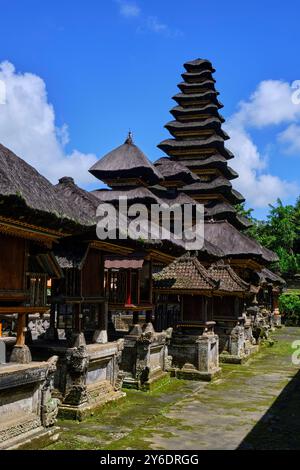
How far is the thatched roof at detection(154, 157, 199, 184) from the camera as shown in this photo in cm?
2847

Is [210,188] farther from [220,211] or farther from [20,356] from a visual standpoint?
[20,356]

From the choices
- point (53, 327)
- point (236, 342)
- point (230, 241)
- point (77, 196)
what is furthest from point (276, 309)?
point (77, 196)

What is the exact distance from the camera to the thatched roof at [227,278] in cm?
2083

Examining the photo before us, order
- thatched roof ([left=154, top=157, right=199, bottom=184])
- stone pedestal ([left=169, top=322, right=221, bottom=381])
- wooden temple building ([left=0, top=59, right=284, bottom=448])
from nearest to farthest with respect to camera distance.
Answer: wooden temple building ([left=0, top=59, right=284, bottom=448])
stone pedestal ([left=169, top=322, right=221, bottom=381])
thatched roof ([left=154, top=157, right=199, bottom=184])

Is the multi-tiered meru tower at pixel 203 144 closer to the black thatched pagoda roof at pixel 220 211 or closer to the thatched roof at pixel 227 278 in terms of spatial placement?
the black thatched pagoda roof at pixel 220 211

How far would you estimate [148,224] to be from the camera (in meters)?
16.0

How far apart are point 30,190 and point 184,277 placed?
10.0 metres

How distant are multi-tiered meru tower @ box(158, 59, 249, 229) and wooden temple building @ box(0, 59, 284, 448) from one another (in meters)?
0.20

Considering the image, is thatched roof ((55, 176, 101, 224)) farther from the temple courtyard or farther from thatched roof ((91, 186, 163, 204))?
thatched roof ((91, 186, 163, 204))

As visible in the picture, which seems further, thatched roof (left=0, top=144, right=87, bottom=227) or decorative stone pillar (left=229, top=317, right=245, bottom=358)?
decorative stone pillar (left=229, top=317, right=245, bottom=358)

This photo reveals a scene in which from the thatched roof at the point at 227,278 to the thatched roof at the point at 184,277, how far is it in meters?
2.28

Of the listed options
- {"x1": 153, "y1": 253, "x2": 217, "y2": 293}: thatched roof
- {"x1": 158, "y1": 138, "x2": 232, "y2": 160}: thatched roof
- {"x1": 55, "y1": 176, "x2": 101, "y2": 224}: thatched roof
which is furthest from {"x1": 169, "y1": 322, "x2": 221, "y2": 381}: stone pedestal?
{"x1": 158, "y1": 138, "x2": 232, "y2": 160}: thatched roof

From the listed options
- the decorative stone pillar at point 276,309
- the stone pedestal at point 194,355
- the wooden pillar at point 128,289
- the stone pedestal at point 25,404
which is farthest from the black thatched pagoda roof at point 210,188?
the stone pedestal at point 25,404
